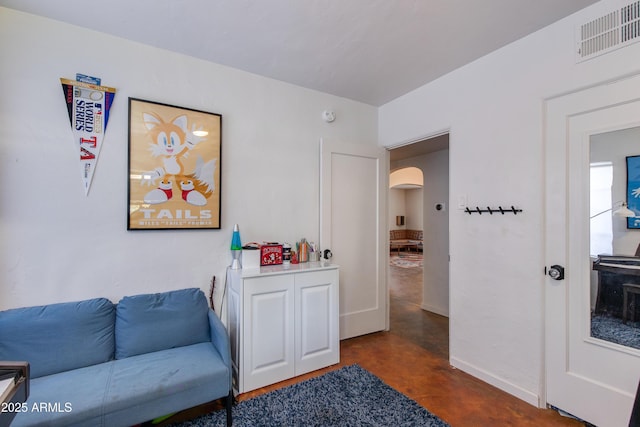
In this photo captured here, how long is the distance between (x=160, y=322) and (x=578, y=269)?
2.88 m

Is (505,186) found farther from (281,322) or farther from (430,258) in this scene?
(430,258)

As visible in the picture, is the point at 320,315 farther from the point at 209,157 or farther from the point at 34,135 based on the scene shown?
the point at 34,135

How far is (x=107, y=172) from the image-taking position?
2.15 meters

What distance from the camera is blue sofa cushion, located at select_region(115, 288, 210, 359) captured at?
1998mm

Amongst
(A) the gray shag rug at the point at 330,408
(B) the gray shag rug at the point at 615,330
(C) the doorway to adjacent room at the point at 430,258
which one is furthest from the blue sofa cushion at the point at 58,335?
(B) the gray shag rug at the point at 615,330

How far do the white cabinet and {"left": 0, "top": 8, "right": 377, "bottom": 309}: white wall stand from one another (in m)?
0.47

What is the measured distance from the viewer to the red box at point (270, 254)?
8.39 ft

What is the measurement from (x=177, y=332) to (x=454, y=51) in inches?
120

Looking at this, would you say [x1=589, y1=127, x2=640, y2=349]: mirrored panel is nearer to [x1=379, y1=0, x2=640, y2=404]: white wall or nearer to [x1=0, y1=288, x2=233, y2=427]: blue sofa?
[x1=379, y1=0, x2=640, y2=404]: white wall

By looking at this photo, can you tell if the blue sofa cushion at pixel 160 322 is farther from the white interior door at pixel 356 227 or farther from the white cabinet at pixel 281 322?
the white interior door at pixel 356 227

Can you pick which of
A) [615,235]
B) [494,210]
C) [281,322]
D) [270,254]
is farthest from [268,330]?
[615,235]

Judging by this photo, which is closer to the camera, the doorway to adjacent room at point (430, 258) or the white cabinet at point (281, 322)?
the white cabinet at point (281, 322)

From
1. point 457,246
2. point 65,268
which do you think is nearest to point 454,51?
point 457,246

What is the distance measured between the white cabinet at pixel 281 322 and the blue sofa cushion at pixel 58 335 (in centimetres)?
86
